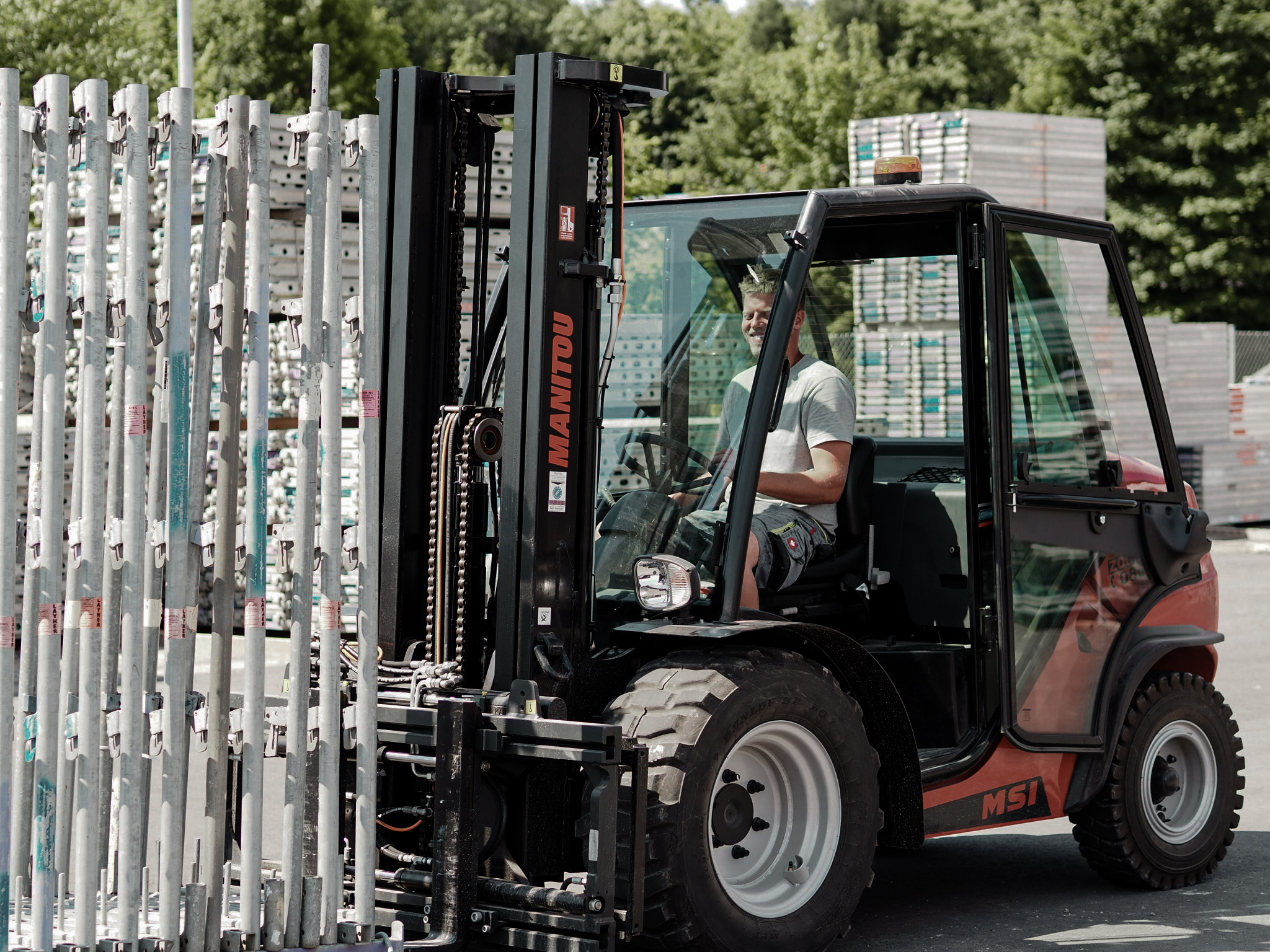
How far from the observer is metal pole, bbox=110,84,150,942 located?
394cm

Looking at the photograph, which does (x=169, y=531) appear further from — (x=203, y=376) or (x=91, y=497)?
(x=203, y=376)

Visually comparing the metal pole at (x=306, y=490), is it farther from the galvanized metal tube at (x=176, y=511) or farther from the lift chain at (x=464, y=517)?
the lift chain at (x=464, y=517)

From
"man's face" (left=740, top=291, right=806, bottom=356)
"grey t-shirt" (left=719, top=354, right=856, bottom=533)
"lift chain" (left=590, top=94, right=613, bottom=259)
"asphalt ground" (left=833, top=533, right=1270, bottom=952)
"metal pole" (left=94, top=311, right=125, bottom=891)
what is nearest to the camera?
"metal pole" (left=94, top=311, right=125, bottom=891)

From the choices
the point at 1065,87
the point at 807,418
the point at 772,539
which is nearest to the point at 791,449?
the point at 807,418

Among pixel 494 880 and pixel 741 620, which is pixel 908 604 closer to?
pixel 741 620

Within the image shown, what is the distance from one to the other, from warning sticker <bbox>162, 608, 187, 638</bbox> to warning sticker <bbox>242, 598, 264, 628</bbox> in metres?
0.17

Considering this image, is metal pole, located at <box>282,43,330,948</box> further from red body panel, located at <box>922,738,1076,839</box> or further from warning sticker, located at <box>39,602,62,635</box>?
red body panel, located at <box>922,738,1076,839</box>

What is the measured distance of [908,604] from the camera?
5984 mm

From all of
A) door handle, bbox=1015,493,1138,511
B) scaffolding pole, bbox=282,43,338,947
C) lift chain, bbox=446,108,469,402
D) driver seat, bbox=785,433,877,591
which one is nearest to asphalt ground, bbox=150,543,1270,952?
driver seat, bbox=785,433,877,591

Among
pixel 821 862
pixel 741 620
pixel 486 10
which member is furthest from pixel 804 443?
pixel 486 10

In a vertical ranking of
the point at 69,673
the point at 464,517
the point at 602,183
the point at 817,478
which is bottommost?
the point at 69,673

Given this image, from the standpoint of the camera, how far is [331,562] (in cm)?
419

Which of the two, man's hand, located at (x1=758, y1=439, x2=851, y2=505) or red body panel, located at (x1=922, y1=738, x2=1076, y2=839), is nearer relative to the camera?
man's hand, located at (x1=758, y1=439, x2=851, y2=505)

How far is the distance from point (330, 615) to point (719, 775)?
4.03 ft
